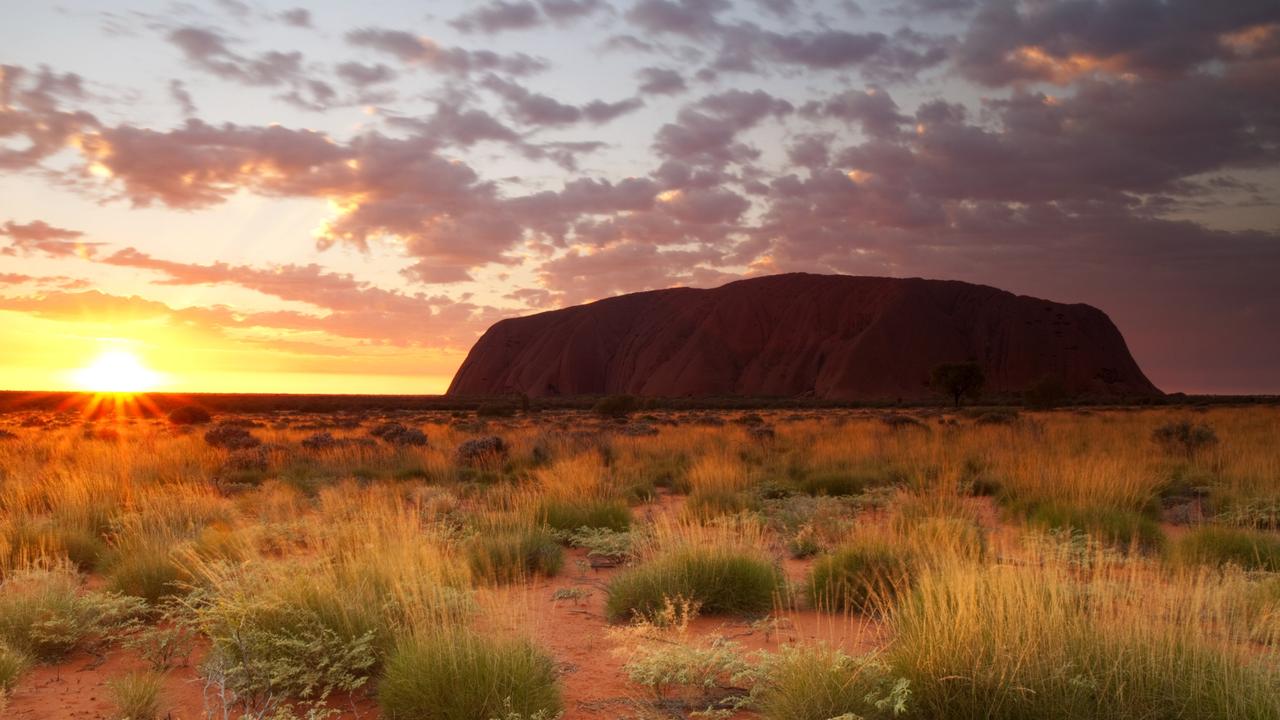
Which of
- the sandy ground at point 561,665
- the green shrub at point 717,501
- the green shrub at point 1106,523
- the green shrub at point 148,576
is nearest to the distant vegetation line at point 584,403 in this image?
the green shrub at point 717,501

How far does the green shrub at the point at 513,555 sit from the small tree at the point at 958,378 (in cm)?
4883

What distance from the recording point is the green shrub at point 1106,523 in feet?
27.6

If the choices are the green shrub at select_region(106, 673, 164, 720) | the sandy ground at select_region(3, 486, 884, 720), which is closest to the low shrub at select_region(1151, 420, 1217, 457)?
the sandy ground at select_region(3, 486, 884, 720)

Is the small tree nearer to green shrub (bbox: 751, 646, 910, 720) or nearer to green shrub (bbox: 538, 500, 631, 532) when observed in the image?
green shrub (bbox: 538, 500, 631, 532)

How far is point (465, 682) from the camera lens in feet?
13.1

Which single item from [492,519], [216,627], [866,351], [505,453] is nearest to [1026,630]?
[216,627]

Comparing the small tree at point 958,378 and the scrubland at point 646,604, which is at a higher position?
the small tree at point 958,378

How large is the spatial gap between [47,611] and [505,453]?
12.5m

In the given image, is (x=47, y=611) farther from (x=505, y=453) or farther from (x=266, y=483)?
(x=505, y=453)

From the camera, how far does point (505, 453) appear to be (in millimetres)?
17953

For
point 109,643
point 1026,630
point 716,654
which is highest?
point 1026,630

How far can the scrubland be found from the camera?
3707mm

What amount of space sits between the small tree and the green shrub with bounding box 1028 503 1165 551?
4521 cm

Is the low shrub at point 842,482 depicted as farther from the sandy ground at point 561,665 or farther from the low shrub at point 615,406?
the low shrub at point 615,406
